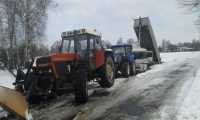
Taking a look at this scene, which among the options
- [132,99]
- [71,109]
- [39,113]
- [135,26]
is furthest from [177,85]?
[135,26]

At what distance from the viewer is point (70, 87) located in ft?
38.5

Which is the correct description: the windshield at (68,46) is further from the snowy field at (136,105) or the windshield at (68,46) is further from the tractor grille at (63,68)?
the snowy field at (136,105)

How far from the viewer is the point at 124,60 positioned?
65.7ft

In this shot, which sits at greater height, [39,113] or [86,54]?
[86,54]

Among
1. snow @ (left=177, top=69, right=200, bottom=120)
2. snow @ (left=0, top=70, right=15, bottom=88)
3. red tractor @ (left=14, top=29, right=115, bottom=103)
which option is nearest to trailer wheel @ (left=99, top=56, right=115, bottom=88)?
red tractor @ (left=14, top=29, right=115, bottom=103)

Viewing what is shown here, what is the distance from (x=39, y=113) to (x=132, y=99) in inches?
130

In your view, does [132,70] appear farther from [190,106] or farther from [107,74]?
[190,106]

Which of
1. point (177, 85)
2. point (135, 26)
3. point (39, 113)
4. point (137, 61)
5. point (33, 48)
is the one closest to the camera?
point (39, 113)

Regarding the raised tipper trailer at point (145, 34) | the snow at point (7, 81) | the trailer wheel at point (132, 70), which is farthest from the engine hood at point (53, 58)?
the raised tipper trailer at point (145, 34)

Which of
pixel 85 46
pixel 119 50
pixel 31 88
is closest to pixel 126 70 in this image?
pixel 119 50

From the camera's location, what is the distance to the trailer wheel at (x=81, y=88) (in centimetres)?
1143

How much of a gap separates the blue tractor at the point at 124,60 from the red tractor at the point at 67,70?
6047mm

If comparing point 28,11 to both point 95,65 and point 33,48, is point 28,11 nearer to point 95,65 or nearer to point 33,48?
point 33,48

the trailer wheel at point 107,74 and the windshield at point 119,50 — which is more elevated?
the windshield at point 119,50
